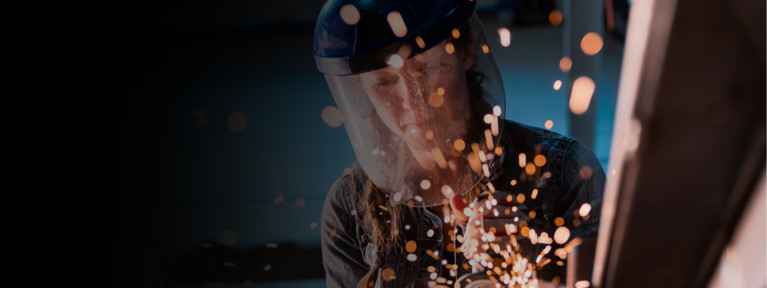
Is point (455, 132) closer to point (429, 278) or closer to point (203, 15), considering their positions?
point (429, 278)

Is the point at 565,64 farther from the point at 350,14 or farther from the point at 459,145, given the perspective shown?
the point at 350,14

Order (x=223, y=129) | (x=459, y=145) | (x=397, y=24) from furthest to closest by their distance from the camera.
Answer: (x=223, y=129), (x=459, y=145), (x=397, y=24)

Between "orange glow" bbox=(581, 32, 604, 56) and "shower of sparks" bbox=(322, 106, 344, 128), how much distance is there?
0.38 metres

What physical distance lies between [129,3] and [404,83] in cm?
49

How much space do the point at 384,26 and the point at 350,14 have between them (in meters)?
0.05

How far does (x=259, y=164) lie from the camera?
837 millimetres

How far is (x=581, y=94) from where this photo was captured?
792 millimetres

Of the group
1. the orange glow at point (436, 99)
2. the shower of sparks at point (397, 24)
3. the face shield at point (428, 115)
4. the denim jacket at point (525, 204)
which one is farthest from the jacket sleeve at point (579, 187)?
the shower of sparks at point (397, 24)

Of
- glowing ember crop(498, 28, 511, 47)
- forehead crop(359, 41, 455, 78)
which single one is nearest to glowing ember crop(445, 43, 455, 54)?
forehead crop(359, 41, 455, 78)

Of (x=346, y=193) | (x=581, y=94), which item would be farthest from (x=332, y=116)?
(x=581, y=94)

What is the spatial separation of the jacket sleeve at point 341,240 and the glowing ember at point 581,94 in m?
0.38

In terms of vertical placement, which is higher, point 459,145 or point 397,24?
point 397,24

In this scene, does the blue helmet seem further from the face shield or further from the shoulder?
the shoulder

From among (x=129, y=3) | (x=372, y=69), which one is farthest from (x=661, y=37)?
(x=129, y=3)
